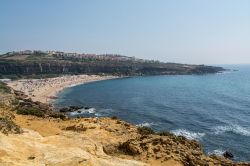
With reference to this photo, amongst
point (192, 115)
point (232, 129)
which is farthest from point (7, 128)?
point (192, 115)

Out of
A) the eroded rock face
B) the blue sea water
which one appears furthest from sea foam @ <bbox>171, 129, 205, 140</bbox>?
the eroded rock face

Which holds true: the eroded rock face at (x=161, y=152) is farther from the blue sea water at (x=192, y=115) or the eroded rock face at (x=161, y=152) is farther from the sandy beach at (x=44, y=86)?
the sandy beach at (x=44, y=86)

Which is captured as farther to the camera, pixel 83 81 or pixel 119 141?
pixel 83 81

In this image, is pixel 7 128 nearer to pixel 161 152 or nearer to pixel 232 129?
pixel 161 152

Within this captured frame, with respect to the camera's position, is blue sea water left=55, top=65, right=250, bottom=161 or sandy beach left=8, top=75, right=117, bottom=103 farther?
sandy beach left=8, top=75, right=117, bottom=103

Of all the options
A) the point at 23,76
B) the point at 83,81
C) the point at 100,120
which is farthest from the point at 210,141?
the point at 23,76

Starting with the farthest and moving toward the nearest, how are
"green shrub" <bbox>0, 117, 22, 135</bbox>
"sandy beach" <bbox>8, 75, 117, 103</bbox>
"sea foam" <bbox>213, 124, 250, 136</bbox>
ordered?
"sandy beach" <bbox>8, 75, 117, 103</bbox> → "sea foam" <bbox>213, 124, 250, 136</bbox> → "green shrub" <bbox>0, 117, 22, 135</bbox>

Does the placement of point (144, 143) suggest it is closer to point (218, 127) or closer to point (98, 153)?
point (98, 153)

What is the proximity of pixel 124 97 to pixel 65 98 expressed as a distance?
791 inches

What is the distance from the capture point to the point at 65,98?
4798 inches

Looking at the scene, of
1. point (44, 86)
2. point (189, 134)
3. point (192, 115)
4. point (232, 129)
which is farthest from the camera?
point (44, 86)

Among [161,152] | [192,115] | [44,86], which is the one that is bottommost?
[44,86]

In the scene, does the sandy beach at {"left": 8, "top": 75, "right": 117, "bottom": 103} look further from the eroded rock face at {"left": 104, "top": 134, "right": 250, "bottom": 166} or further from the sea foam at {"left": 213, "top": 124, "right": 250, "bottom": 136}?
the eroded rock face at {"left": 104, "top": 134, "right": 250, "bottom": 166}

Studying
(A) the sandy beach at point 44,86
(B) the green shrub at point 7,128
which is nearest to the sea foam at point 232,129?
(B) the green shrub at point 7,128
